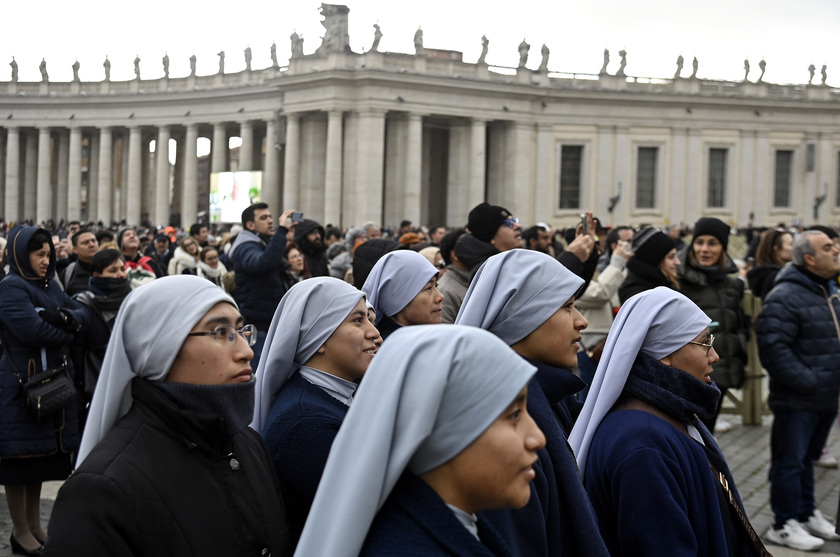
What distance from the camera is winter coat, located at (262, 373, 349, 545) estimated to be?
361cm

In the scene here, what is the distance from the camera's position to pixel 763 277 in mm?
10312

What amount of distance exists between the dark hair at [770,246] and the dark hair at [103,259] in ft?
22.5

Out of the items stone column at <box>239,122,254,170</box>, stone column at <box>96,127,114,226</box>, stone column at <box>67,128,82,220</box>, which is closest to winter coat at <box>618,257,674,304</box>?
stone column at <box>239,122,254,170</box>

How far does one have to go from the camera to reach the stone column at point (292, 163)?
149 feet

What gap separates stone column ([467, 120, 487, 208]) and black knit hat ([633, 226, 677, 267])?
38.3m

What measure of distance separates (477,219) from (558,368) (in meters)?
4.66

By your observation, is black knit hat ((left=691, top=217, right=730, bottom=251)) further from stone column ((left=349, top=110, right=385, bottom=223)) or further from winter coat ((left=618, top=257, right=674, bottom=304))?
stone column ((left=349, top=110, right=385, bottom=223))

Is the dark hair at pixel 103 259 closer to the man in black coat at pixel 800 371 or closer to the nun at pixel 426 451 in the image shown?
the man in black coat at pixel 800 371

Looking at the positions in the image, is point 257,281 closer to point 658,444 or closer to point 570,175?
point 658,444

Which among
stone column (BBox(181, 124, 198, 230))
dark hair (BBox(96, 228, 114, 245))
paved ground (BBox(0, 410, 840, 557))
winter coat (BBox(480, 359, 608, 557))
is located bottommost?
paved ground (BBox(0, 410, 840, 557))

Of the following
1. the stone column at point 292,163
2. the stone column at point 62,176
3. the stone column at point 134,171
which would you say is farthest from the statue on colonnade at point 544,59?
the stone column at point 62,176

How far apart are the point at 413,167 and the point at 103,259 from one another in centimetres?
3733

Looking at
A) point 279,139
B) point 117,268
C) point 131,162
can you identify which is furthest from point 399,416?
point 131,162

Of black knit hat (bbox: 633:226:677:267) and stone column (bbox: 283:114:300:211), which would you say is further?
stone column (bbox: 283:114:300:211)
